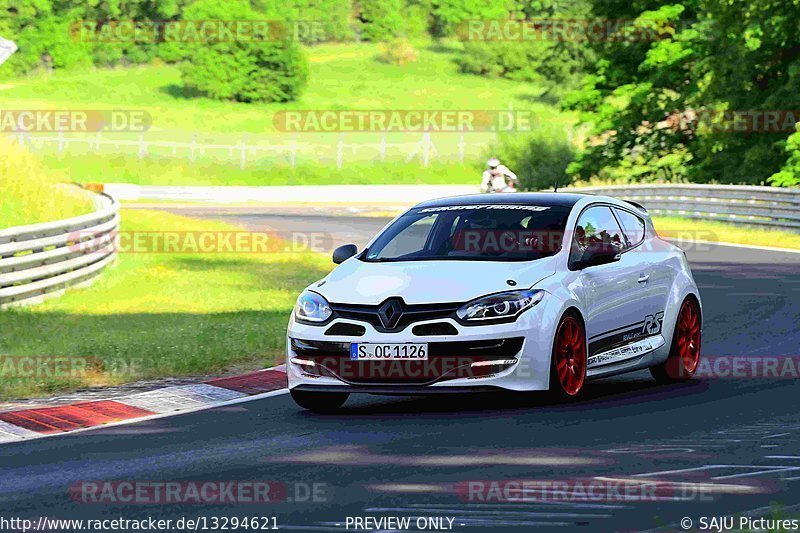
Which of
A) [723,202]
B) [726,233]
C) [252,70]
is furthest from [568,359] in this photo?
[252,70]

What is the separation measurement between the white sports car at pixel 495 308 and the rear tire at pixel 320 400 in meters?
0.01

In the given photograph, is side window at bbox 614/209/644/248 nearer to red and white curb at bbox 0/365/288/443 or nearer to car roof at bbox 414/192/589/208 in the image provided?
car roof at bbox 414/192/589/208

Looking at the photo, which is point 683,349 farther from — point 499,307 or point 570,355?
point 499,307

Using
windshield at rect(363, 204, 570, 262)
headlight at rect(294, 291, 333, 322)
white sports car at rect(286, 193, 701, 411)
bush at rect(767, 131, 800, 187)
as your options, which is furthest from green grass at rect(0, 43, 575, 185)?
headlight at rect(294, 291, 333, 322)

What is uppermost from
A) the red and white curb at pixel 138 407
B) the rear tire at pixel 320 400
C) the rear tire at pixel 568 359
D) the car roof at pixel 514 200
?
the car roof at pixel 514 200

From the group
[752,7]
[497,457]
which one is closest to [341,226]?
[752,7]

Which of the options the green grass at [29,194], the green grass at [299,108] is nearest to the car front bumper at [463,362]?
the green grass at [29,194]

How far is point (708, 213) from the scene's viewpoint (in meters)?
37.6

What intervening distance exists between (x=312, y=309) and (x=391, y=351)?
0.81m

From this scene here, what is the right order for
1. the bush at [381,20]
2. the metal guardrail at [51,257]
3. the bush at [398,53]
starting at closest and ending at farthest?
1. the metal guardrail at [51,257]
2. the bush at [398,53]
3. the bush at [381,20]

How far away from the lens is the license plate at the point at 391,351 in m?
10.4

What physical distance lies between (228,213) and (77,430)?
36.6 meters

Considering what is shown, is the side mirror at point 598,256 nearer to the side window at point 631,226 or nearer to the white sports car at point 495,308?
the white sports car at point 495,308

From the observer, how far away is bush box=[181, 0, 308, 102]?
109 meters
